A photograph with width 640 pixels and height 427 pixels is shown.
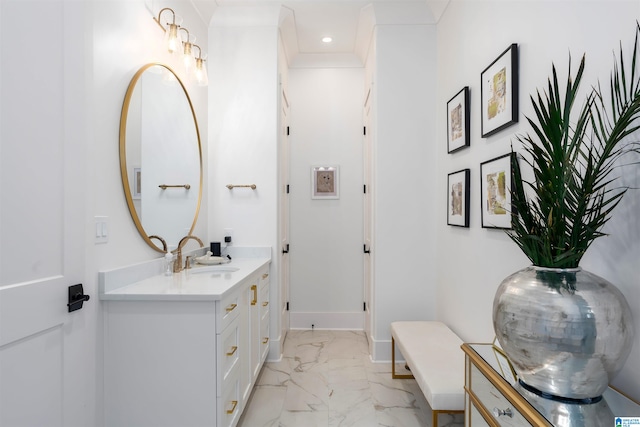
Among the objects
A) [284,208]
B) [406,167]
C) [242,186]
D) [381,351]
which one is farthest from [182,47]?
[381,351]

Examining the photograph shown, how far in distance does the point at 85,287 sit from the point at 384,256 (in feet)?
6.64

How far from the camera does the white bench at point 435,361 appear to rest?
156 cm

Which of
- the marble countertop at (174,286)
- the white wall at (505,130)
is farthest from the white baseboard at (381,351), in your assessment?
the marble countertop at (174,286)

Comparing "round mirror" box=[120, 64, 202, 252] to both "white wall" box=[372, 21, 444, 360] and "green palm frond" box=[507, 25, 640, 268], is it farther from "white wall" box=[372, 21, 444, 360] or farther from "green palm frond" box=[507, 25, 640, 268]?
"green palm frond" box=[507, 25, 640, 268]

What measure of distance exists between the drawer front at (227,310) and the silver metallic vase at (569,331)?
1168 mm

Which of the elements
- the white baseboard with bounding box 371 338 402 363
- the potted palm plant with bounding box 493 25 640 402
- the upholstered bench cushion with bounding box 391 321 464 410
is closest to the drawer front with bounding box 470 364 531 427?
the potted palm plant with bounding box 493 25 640 402

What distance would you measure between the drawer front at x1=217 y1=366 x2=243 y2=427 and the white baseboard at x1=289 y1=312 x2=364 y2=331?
1770mm

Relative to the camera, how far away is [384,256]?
2758 mm

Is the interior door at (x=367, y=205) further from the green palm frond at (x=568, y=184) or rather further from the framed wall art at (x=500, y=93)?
the green palm frond at (x=568, y=184)

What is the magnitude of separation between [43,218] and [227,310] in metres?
0.84

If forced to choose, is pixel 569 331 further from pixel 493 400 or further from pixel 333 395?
pixel 333 395

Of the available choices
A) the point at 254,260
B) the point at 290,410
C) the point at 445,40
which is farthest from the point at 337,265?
the point at 445,40

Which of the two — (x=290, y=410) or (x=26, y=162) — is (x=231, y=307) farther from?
(x=26, y=162)

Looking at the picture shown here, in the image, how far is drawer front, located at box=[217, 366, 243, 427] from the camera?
152 centimetres
